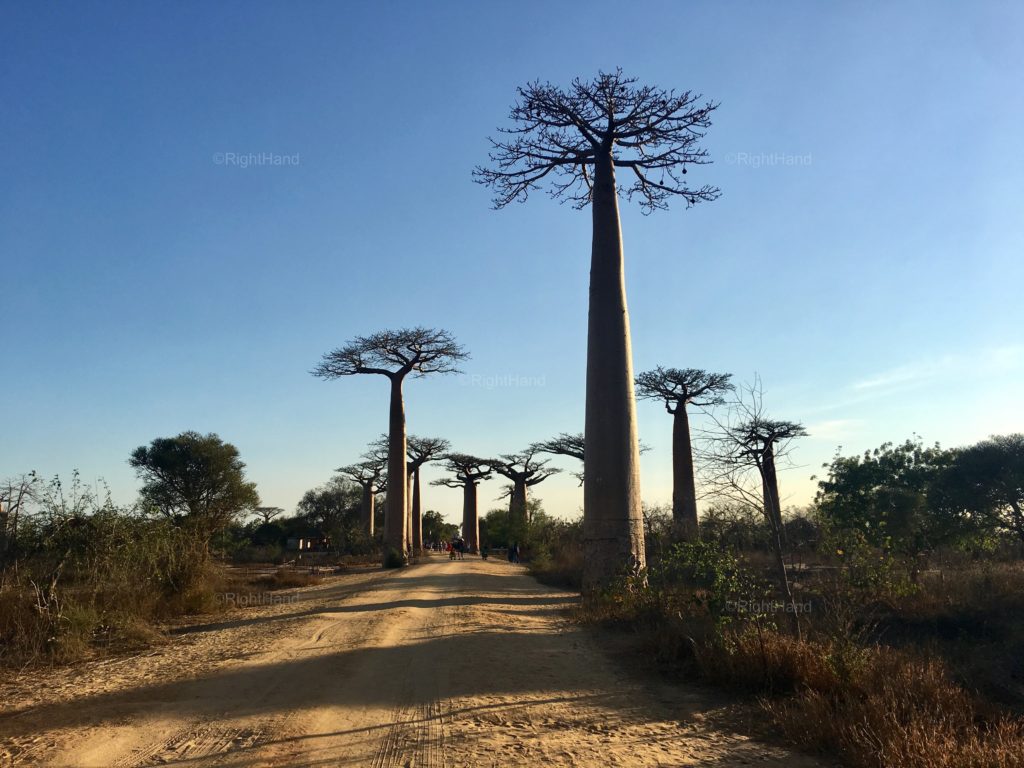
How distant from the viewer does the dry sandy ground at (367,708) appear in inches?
128

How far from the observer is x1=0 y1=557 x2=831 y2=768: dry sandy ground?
10.7 feet

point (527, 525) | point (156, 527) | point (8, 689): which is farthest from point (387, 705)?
point (527, 525)

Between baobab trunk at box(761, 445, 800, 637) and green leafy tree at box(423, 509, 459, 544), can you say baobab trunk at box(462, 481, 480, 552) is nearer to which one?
green leafy tree at box(423, 509, 459, 544)

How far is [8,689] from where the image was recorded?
4.55 metres

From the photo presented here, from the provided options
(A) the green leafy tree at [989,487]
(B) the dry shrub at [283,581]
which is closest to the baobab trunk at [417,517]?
(B) the dry shrub at [283,581]

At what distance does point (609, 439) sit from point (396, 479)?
43.6ft

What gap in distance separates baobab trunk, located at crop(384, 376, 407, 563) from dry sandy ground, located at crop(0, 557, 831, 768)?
1458 centimetres

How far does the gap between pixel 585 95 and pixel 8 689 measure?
10493mm

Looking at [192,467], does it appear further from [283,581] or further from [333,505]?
[333,505]

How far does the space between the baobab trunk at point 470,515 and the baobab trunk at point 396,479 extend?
17.4 metres

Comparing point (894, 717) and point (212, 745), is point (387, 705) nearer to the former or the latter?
point (212, 745)

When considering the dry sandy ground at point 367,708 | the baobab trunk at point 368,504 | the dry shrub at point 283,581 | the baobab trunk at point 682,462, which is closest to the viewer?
the dry sandy ground at point 367,708

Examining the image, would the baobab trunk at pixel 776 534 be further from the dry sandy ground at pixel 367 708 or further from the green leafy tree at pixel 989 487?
the green leafy tree at pixel 989 487

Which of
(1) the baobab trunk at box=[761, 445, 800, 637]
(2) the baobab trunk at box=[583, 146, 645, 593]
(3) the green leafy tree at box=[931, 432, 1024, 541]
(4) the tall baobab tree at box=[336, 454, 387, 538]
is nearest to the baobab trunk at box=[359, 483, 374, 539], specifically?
(4) the tall baobab tree at box=[336, 454, 387, 538]
